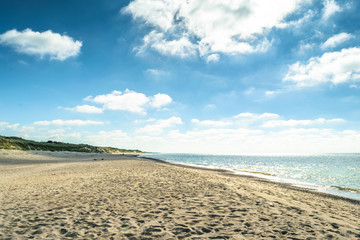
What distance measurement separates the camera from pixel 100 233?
665cm

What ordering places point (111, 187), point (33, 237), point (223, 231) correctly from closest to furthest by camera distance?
point (33, 237)
point (223, 231)
point (111, 187)

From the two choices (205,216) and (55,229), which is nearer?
(55,229)

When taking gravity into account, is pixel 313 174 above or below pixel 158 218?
below

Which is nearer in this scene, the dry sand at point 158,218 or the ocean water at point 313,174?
the dry sand at point 158,218

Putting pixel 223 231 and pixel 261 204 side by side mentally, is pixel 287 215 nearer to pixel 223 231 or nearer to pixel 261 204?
pixel 261 204

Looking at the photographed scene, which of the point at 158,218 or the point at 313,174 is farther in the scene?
the point at 313,174

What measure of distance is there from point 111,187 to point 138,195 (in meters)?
3.21

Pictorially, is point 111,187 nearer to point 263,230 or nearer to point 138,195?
point 138,195

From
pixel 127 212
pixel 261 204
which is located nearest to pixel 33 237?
pixel 127 212

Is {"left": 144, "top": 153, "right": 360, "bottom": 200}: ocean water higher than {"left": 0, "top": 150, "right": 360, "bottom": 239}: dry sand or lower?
lower

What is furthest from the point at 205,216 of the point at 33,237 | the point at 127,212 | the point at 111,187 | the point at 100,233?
the point at 111,187

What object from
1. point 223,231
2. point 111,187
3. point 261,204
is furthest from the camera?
point 111,187

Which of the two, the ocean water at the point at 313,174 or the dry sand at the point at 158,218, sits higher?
the dry sand at the point at 158,218

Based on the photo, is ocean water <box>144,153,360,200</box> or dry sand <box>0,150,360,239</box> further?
ocean water <box>144,153,360,200</box>
